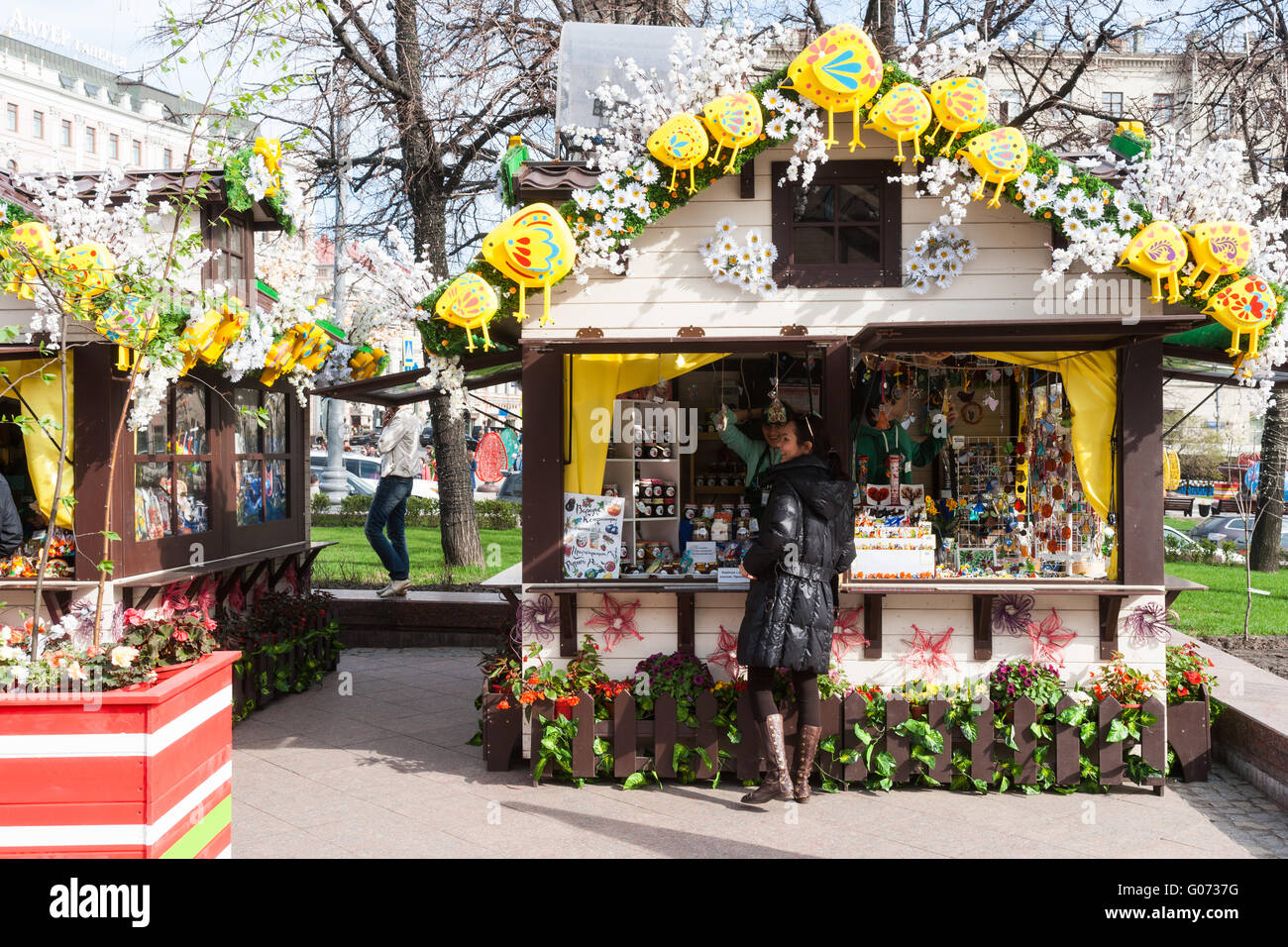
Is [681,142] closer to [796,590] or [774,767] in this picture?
[796,590]

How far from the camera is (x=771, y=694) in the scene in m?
5.79

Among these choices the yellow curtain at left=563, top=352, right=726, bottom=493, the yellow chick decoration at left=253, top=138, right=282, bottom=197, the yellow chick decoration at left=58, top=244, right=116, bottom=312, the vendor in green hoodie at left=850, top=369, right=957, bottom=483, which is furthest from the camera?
the vendor in green hoodie at left=850, top=369, right=957, bottom=483

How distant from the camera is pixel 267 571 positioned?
874 cm

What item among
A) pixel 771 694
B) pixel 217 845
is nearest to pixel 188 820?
pixel 217 845

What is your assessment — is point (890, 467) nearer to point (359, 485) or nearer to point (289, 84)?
point (289, 84)

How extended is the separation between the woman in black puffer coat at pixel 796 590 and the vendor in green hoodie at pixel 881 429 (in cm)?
151

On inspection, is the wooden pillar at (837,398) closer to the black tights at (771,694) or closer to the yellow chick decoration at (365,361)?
the black tights at (771,694)

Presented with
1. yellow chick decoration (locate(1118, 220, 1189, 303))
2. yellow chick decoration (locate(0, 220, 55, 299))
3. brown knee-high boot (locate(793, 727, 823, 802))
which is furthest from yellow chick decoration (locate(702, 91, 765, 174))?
yellow chick decoration (locate(0, 220, 55, 299))

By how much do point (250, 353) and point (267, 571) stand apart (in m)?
2.53

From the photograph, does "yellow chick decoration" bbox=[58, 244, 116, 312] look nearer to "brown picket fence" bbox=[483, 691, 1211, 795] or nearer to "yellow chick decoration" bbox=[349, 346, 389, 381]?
"yellow chick decoration" bbox=[349, 346, 389, 381]

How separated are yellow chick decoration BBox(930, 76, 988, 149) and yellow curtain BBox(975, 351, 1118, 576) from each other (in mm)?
1320

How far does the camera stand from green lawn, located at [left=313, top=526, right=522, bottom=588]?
12844 mm

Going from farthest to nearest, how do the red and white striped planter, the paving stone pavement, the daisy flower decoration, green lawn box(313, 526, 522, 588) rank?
green lawn box(313, 526, 522, 588)
the daisy flower decoration
the paving stone pavement
the red and white striped planter

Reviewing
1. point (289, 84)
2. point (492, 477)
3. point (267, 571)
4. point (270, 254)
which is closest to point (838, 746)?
point (289, 84)
